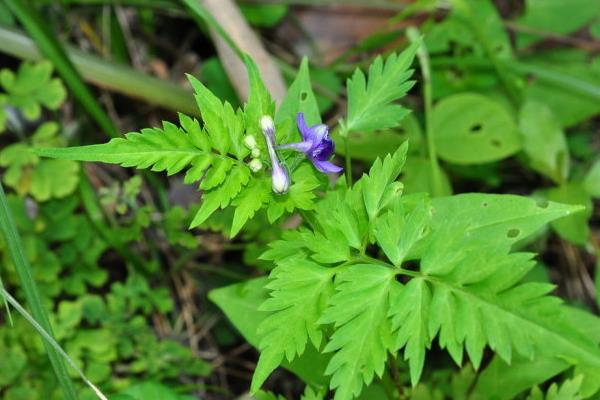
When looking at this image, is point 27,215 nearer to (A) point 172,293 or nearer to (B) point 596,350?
(A) point 172,293

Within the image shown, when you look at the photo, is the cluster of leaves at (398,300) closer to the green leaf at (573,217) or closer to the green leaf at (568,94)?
the green leaf at (573,217)

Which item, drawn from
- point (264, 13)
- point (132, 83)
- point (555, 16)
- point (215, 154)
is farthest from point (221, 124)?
point (555, 16)

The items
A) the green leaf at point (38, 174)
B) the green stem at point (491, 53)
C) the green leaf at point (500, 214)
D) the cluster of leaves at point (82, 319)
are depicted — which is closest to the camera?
the green leaf at point (500, 214)

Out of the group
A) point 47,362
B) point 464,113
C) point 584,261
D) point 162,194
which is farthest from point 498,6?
point 47,362

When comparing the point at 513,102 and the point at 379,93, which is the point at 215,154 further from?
the point at 513,102

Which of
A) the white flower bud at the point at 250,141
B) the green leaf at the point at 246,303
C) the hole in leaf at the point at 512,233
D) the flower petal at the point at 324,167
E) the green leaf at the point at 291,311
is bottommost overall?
the green leaf at the point at 246,303

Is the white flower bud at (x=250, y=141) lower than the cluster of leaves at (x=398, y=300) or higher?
higher

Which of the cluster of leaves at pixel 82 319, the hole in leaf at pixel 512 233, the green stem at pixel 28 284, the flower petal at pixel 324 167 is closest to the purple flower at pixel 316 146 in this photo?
the flower petal at pixel 324 167

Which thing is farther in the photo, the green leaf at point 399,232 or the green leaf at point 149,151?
Result: the green leaf at point 399,232
